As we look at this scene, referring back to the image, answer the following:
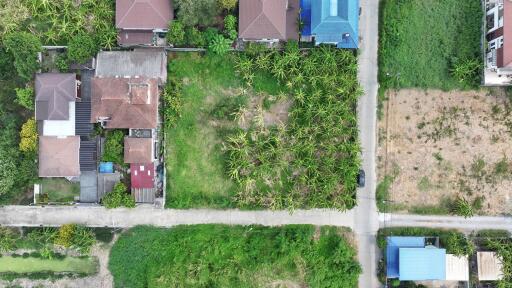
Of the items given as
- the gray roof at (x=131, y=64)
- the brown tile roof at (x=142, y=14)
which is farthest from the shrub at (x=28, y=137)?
the brown tile roof at (x=142, y=14)

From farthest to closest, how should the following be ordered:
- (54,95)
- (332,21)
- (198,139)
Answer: (198,139) < (54,95) < (332,21)

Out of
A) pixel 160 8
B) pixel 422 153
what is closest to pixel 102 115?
pixel 160 8

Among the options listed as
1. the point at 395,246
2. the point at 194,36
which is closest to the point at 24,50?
the point at 194,36

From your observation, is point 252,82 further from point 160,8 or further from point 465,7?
point 465,7

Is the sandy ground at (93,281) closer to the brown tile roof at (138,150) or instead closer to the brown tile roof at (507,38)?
the brown tile roof at (138,150)

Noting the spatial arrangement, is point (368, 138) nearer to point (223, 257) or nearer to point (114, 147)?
point (223, 257)
